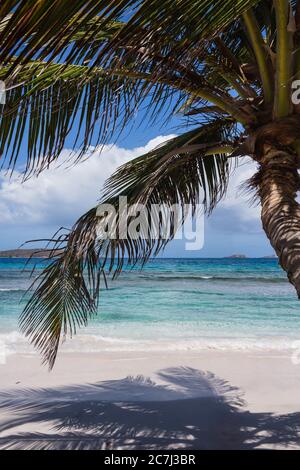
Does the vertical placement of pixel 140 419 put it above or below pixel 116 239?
below

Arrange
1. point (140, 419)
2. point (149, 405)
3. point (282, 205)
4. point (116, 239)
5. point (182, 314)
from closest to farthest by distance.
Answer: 1. point (282, 205)
2. point (116, 239)
3. point (140, 419)
4. point (149, 405)
5. point (182, 314)

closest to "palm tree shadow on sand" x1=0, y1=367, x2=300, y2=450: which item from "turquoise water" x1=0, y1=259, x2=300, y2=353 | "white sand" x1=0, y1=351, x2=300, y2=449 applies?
"white sand" x1=0, y1=351, x2=300, y2=449

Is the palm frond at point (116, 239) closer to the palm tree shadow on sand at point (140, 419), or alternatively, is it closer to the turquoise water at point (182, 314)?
the palm tree shadow on sand at point (140, 419)

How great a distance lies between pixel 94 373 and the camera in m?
7.48

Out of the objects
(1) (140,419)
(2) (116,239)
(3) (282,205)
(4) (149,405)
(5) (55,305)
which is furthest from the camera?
(4) (149,405)

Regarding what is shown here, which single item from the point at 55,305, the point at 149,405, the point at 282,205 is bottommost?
the point at 149,405

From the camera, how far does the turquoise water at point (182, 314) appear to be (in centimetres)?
1177

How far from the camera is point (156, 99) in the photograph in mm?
2996

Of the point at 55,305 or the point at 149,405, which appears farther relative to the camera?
the point at 149,405

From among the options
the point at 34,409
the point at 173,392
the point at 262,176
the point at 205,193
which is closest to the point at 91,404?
the point at 34,409

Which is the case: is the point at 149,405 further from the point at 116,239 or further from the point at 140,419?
the point at 116,239

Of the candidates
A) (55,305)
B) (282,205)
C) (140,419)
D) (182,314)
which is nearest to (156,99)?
(282,205)

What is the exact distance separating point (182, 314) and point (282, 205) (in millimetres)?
15441
